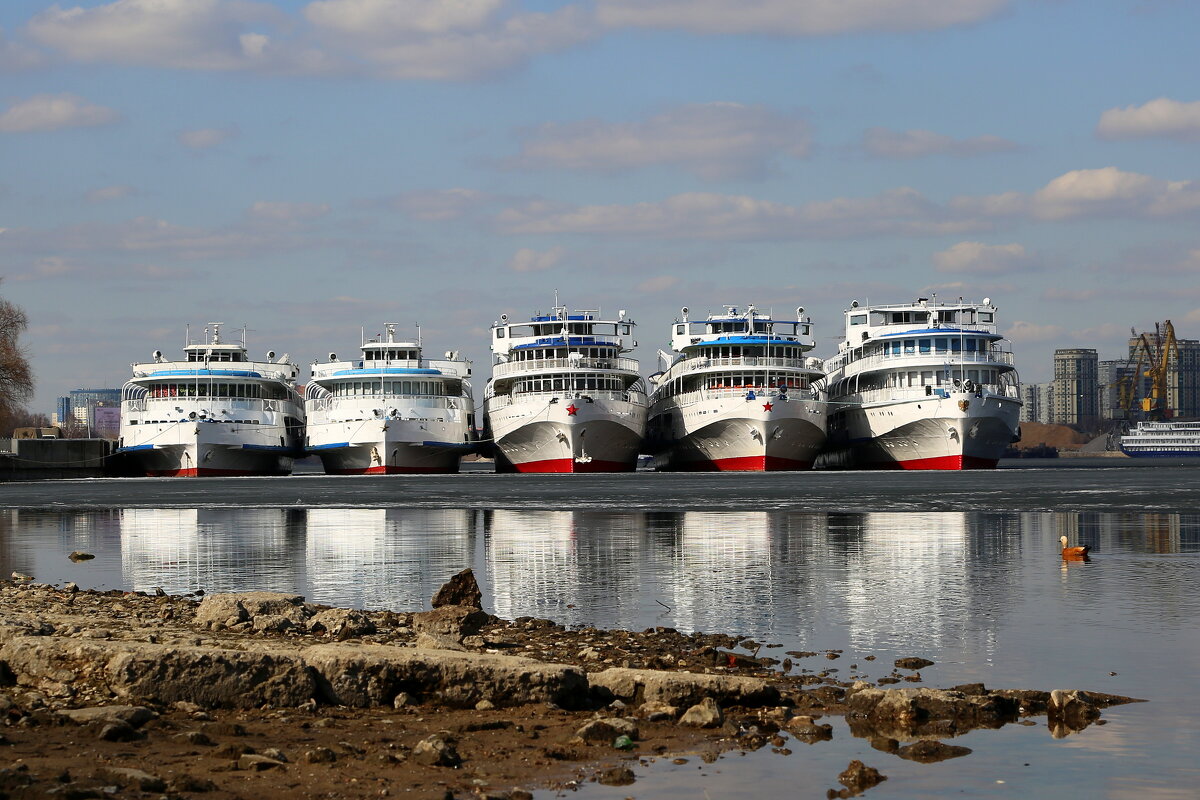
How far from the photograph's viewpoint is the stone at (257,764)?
34.7 ft

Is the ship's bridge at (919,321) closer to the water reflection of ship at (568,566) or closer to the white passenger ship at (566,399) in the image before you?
the white passenger ship at (566,399)

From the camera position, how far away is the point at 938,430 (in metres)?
101

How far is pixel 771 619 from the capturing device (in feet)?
63.5

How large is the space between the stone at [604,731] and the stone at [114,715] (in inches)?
144

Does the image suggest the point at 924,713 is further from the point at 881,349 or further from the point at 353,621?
the point at 881,349

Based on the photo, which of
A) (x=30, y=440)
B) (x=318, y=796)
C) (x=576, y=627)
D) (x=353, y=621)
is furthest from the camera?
(x=30, y=440)

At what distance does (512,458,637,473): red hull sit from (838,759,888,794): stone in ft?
292

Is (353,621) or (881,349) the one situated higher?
(881,349)

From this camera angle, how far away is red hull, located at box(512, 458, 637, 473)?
100438 millimetres

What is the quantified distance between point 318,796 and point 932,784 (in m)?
4.72

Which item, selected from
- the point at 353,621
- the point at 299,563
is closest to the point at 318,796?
the point at 353,621

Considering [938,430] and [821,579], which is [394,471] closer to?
[938,430]

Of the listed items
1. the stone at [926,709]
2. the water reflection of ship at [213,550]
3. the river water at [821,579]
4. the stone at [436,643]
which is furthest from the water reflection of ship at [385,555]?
the stone at [926,709]

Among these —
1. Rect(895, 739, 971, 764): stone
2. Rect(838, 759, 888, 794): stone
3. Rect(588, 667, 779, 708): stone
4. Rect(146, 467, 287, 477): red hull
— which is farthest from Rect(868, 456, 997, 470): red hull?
Rect(838, 759, 888, 794): stone
